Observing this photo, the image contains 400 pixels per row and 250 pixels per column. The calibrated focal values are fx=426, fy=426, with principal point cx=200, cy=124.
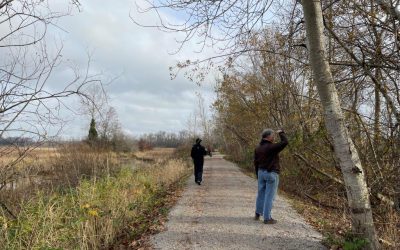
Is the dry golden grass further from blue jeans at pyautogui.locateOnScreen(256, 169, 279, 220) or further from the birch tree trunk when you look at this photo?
the birch tree trunk

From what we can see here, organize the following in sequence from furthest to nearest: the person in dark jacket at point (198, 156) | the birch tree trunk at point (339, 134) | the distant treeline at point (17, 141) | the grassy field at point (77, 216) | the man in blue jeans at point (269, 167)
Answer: the person in dark jacket at point (198, 156) → the man in blue jeans at point (269, 167) → the birch tree trunk at point (339, 134) → the grassy field at point (77, 216) → the distant treeline at point (17, 141)

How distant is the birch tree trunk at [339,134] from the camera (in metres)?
6.23

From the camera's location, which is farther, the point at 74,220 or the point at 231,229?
the point at 231,229

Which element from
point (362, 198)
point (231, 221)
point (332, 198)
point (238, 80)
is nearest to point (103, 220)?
point (231, 221)

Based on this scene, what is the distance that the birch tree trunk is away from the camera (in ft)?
20.4

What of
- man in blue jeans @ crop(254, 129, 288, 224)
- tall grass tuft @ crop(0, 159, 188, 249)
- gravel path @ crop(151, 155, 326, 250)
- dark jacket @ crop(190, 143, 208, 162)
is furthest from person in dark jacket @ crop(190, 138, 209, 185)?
man in blue jeans @ crop(254, 129, 288, 224)

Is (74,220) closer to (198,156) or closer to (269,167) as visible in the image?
(269,167)

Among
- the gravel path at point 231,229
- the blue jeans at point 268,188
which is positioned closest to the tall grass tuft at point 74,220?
the gravel path at point 231,229

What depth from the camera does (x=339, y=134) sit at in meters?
6.29

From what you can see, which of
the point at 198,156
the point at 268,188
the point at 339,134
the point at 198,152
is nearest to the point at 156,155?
the point at 198,152

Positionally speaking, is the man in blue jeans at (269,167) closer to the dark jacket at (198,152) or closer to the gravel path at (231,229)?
the gravel path at (231,229)

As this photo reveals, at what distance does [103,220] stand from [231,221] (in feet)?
9.07

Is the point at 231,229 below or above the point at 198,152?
below

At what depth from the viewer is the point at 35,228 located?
20.0 feet
